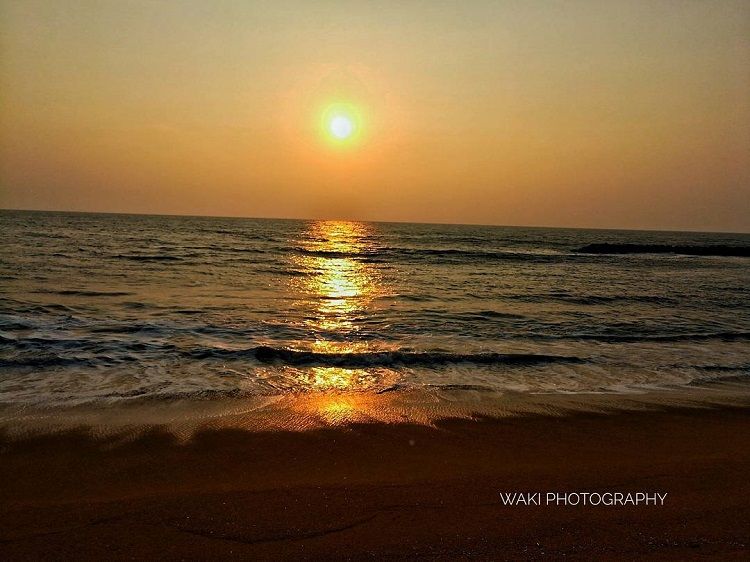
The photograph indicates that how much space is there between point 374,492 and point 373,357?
270 inches

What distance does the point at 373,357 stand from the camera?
1175 centimetres

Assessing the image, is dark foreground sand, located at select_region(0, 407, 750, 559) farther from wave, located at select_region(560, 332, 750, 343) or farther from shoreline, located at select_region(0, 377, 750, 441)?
wave, located at select_region(560, 332, 750, 343)

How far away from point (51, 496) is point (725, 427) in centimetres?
846

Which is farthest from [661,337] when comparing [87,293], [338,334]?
[87,293]

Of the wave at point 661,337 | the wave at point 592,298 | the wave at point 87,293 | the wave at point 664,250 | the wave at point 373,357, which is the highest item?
the wave at point 664,250

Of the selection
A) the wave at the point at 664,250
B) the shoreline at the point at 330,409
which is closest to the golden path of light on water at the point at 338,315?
the shoreline at the point at 330,409

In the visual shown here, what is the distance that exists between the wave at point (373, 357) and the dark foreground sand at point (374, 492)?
14.2ft

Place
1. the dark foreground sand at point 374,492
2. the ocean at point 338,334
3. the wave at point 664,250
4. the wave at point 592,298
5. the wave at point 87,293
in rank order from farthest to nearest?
the wave at point 664,250, the wave at point 592,298, the wave at point 87,293, the ocean at point 338,334, the dark foreground sand at point 374,492

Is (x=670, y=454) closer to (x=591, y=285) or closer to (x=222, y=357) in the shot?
(x=222, y=357)

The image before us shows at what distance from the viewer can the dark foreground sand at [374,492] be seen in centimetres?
396

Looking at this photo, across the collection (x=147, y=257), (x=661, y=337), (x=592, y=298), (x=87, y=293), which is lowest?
(x=661, y=337)

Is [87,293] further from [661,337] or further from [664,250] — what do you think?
[664,250]

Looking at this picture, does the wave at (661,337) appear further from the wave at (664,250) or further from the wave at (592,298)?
the wave at (664,250)

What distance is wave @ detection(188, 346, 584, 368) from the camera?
11352 millimetres
